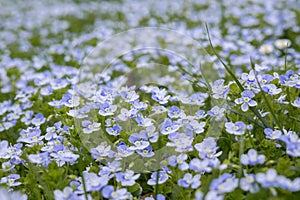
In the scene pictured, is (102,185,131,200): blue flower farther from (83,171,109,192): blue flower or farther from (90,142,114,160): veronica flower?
(90,142,114,160): veronica flower

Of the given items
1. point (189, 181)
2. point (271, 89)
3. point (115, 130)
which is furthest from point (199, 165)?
point (271, 89)

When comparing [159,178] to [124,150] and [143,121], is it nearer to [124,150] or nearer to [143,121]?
[124,150]

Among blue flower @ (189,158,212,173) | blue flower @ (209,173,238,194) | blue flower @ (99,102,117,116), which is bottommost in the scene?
blue flower @ (189,158,212,173)

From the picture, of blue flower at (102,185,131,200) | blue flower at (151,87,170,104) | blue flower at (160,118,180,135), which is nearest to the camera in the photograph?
blue flower at (102,185,131,200)

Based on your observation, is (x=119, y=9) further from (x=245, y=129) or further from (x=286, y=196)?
(x=286, y=196)

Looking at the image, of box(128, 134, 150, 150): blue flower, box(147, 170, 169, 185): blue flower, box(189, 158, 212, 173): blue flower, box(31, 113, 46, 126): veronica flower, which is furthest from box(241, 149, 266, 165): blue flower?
box(31, 113, 46, 126): veronica flower

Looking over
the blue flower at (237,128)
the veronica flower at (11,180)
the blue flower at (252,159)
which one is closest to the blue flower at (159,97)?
the blue flower at (237,128)

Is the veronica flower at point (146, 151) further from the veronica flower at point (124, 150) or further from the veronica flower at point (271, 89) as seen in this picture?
the veronica flower at point (271, 89)
